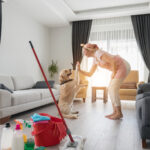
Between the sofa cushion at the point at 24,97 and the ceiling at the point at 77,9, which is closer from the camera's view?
the sofa cushion at the point at 24,97

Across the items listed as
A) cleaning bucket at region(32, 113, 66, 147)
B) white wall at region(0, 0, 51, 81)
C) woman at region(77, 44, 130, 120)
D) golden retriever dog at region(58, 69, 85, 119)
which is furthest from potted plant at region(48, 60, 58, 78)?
cleaning bucket at region(32, 113, 66, 147)

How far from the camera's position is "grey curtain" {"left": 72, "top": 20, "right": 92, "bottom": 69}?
6129mm

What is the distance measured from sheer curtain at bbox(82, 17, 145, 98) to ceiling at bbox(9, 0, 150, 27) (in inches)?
12.0

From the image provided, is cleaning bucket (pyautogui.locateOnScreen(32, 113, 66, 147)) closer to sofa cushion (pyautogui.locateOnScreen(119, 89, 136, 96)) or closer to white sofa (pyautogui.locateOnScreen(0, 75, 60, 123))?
white sofa (pyautogui.locateOnScreen(0, 75, 60, 123))

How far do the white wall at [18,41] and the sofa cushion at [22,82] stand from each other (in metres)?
0.35

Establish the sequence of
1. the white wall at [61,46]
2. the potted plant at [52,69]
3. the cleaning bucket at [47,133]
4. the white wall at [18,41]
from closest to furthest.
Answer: the cleaning bucket at [47,133] < the white wall at [18,41] < the potted plant at [52,69] < the white wall at [61,46]

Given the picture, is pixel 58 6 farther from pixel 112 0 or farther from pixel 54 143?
pixel 54 143

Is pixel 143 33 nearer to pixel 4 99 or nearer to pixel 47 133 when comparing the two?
pixel 4 99

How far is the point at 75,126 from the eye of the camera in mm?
2607

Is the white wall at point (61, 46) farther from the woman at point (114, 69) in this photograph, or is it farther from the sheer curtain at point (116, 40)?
the woman at point (114, 69)

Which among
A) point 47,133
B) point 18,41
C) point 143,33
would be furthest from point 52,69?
point 47,133

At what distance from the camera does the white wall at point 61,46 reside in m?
6.55

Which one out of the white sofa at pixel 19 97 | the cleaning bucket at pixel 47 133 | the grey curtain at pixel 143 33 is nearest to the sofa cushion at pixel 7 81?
the white sofa at pixel 19 97

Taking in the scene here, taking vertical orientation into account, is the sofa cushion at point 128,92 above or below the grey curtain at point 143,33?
below
